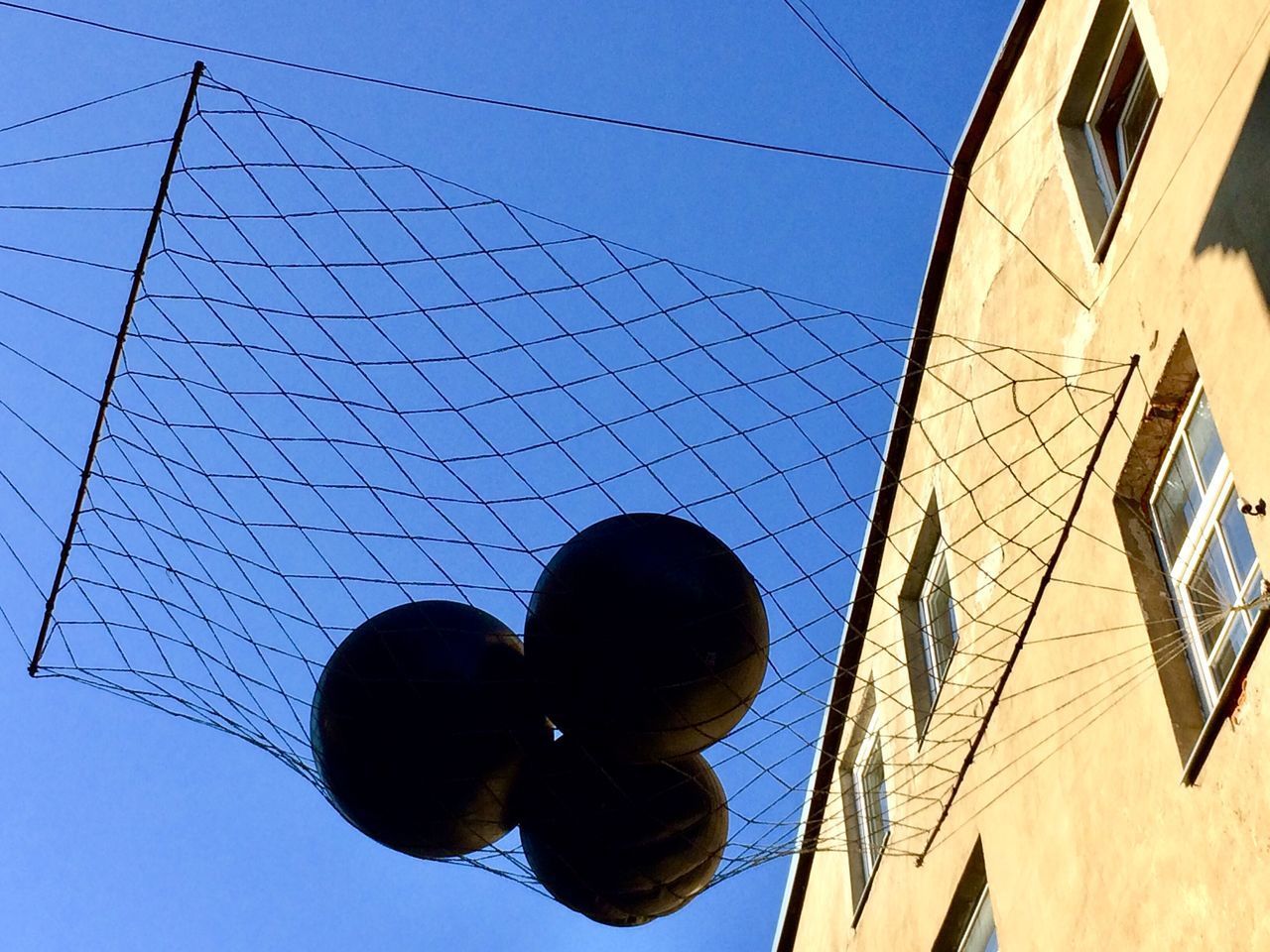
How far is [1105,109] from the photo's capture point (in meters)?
7.77

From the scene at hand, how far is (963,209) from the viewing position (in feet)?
30.8

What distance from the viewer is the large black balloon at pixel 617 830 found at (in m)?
5.57

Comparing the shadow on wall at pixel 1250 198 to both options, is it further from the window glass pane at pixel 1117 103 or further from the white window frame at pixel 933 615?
the white window frame at pixel 933 615

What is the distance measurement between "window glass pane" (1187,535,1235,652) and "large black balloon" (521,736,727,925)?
2.02 m

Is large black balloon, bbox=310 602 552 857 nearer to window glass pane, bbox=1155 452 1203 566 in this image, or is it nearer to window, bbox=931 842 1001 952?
window glass pane, bbox=1155 452 1203 566

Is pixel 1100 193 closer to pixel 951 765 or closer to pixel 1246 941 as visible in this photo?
pixel 951 765

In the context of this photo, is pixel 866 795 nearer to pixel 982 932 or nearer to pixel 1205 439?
pixel 982 932

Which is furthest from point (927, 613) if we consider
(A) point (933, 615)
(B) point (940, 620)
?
(B) point (940, 620)

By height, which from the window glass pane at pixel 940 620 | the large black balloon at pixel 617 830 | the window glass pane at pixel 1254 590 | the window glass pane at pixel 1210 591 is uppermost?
the window glass pane at pixel 940 620

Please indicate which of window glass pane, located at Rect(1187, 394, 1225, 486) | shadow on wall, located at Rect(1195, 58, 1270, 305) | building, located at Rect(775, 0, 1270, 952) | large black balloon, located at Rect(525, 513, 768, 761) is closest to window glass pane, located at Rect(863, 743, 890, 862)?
building, located at Rect(775, 0, 1270, 952)

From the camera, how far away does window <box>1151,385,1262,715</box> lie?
5.62 m

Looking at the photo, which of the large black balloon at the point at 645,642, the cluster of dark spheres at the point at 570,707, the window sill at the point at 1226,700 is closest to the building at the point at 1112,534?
the window sill at the point at 1226,700

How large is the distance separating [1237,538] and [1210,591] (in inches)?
13.4

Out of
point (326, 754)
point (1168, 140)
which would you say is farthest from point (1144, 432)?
point (326, 754)
